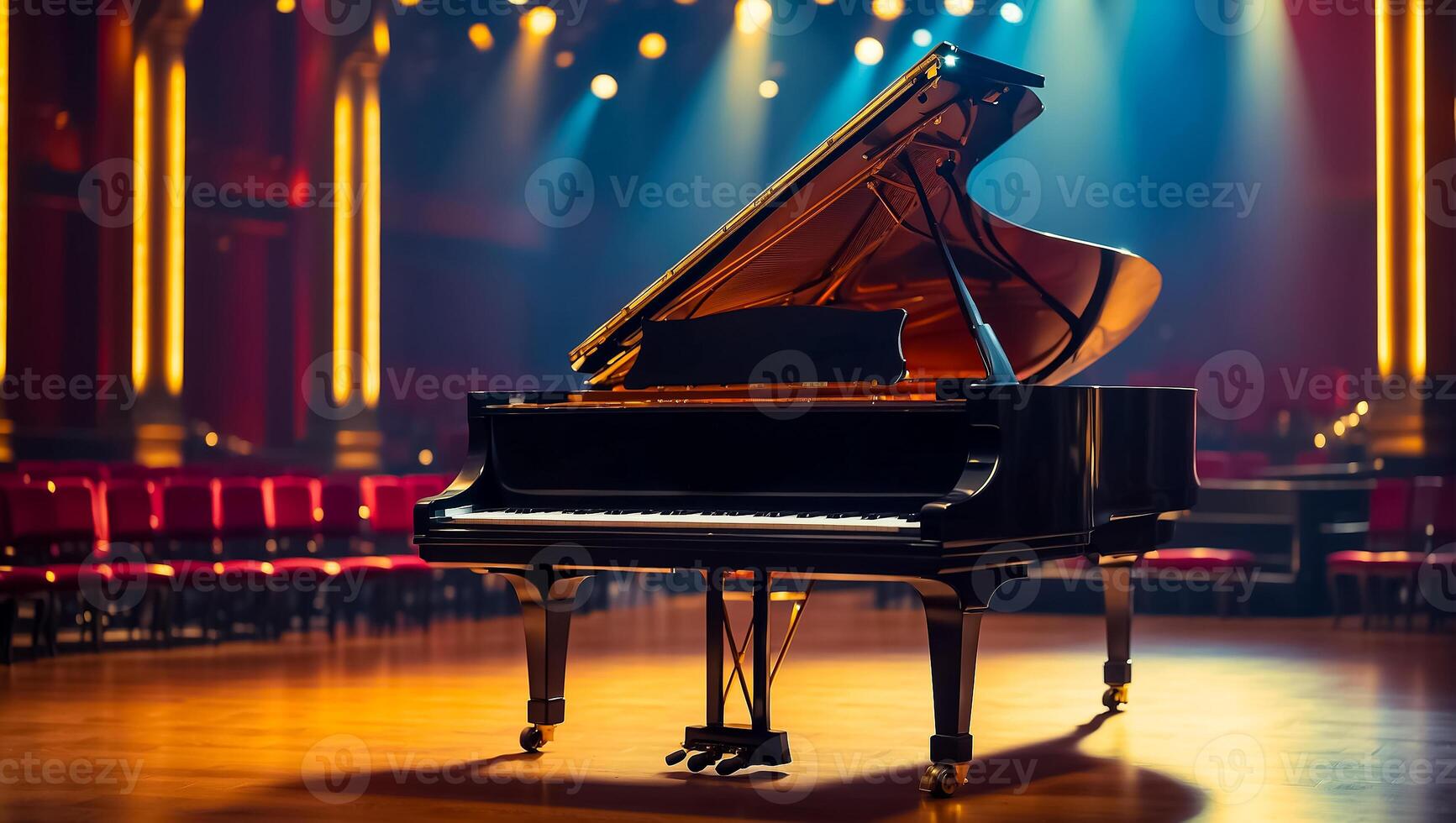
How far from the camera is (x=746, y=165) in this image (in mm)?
12258

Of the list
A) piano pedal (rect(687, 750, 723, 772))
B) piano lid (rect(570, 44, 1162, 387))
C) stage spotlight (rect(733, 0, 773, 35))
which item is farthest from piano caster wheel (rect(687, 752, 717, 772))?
stage spotlight (rect(733, 0, 773, 35))

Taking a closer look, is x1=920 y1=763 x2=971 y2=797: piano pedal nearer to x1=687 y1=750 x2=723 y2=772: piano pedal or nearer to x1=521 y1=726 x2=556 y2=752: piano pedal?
x1=687 y1=750 x2=723 y2=772: piano pedal

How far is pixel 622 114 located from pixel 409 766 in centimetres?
883

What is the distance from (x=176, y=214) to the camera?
10172 millimetres

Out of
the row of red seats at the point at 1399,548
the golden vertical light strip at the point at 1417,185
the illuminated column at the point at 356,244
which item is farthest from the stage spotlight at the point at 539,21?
the row of red seats at the point at 1399,548

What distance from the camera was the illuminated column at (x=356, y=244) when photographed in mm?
10492

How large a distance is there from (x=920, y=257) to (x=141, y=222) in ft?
23.2

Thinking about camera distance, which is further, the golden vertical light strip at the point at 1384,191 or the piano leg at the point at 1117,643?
the golden vertical light strip at the point at 1384,191

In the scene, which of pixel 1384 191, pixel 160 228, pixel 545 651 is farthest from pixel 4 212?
pixel 1384 191

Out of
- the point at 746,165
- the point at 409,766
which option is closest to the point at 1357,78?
the point at 746,165

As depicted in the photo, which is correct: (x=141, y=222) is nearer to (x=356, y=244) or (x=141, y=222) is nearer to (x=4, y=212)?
(x=4, y=212)

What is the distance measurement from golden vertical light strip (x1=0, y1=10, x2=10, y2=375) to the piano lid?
22.2 feet

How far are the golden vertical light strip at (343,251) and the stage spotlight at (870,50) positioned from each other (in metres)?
3.69

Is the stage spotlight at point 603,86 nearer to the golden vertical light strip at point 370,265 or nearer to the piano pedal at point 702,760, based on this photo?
the golden vertical light strip at point 370,265
